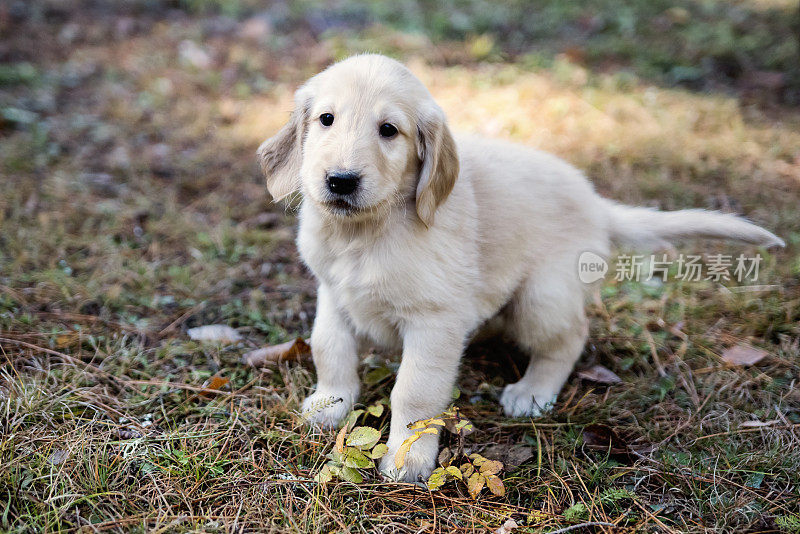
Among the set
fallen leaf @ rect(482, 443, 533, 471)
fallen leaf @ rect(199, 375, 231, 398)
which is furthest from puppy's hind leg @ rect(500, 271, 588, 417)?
fallen leaf @ rect(199, 375, 231, 398)

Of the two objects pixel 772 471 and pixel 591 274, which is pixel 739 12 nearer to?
pixel 591 274

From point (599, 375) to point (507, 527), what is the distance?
1.07 meters

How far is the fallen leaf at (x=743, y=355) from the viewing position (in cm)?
295

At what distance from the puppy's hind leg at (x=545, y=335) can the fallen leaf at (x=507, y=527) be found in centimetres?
62

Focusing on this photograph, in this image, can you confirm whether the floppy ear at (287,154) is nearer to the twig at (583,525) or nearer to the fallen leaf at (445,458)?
the fallen leaf at (445,458)

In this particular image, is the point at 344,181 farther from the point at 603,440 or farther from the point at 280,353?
the point at 603,440

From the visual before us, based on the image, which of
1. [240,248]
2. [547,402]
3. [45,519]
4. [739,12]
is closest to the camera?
[45,519]

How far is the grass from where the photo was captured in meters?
2.21

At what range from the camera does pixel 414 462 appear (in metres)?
2.34

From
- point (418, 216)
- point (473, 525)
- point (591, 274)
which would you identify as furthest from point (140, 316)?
point (591, 274)

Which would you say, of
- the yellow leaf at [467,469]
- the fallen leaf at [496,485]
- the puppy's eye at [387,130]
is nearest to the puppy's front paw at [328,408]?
the yellow leaf at [467,469]

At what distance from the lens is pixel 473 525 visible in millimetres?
2121

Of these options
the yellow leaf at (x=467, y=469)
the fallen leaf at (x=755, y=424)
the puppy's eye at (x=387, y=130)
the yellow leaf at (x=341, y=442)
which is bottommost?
the fallen leaf at (x=755, y=424)

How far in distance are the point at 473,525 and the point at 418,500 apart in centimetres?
23
